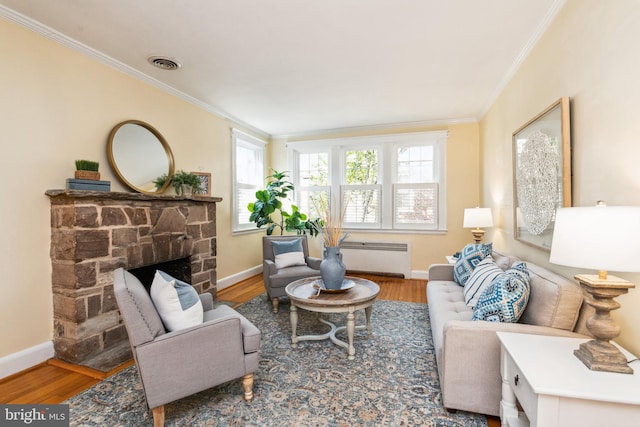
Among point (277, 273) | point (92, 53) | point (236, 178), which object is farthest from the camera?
point (236, 178)

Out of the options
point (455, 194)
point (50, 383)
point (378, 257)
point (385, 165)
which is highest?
point (385, 165)

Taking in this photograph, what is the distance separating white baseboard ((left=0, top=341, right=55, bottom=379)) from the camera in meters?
2.16

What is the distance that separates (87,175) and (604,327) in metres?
3.56

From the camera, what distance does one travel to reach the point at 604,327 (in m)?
1.24

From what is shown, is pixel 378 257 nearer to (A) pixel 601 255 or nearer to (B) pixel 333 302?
(B) pixel 333 302

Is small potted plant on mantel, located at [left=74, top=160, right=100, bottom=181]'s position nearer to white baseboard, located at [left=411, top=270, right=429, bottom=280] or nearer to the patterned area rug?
the patterned area rug

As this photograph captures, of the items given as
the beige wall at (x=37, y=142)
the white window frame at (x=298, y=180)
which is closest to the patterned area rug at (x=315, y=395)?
the beige wall at (x=37, y=142)

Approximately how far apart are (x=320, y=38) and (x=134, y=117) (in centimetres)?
215

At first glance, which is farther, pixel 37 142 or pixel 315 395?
pixel 37 142

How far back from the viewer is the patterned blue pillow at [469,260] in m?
2.90

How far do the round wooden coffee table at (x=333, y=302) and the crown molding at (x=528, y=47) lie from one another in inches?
98.6

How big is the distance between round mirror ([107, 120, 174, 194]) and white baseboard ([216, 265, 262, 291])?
1.69 metres

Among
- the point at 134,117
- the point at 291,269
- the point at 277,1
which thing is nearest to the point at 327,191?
the point at 291,269

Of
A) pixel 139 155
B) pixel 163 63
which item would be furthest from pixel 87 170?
pixel 163 63
